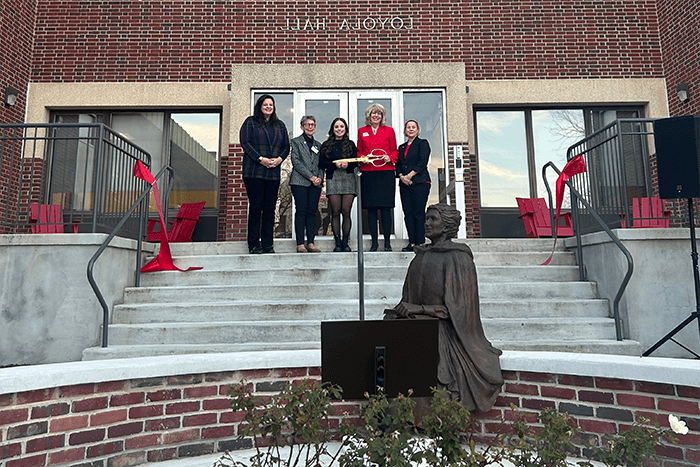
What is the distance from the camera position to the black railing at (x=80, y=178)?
5.01 metres

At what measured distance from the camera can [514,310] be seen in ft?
14.5

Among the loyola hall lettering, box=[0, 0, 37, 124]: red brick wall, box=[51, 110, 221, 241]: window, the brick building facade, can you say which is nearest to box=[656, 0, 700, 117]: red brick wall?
the brick building facade

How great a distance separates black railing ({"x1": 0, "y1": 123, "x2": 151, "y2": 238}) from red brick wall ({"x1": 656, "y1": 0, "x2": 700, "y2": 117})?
8.88m

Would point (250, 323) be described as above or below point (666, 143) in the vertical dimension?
below

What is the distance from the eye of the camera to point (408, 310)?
254 cm

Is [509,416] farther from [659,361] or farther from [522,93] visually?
[522,93]

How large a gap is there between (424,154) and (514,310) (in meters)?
2.11

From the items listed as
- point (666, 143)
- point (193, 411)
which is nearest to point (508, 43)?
point (666, 143)

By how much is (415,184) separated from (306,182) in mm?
1276

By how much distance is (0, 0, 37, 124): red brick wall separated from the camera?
315 inches

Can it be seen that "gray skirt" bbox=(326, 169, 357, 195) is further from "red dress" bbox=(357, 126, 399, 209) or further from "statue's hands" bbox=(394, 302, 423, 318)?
"statue's hands" bbox=(394, 302, 423, 318)

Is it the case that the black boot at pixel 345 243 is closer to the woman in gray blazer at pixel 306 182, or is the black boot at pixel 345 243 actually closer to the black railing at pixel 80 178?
the woman in gray blazer at pixel 306 182

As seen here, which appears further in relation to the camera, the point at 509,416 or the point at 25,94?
the point at 25,94

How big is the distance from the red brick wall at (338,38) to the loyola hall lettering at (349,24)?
64mm
